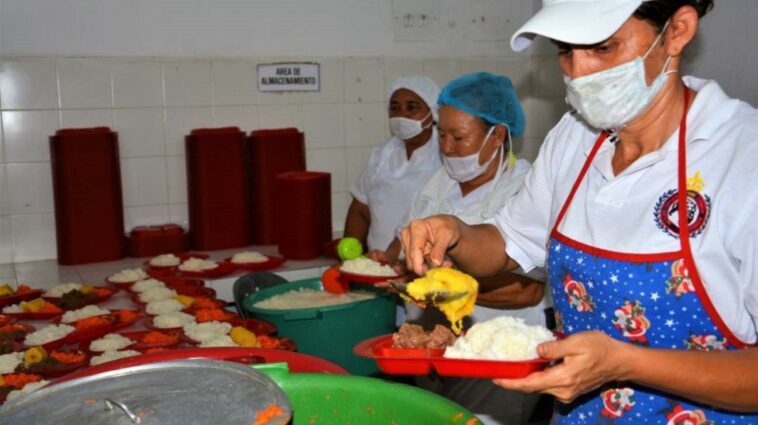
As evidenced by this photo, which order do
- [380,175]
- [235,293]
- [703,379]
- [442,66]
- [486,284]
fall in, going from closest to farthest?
[703,379] < [486,284] < [235,293] < [380,175] < [442,66]

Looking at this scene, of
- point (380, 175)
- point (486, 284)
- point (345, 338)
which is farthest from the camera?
point (380, 175)

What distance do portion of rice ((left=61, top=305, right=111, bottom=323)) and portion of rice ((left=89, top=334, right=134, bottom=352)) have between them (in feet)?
1.11

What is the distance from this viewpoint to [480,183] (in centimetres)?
300

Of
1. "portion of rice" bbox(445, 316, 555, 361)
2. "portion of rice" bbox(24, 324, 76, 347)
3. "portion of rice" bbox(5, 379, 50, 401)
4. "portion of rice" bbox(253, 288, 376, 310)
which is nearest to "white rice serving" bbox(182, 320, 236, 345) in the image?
"portion of rice" bbox(253, 288, 376, 310)

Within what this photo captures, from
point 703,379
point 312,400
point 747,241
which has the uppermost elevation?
point 747,241

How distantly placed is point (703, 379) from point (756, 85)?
2379mm

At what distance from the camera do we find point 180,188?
447cm

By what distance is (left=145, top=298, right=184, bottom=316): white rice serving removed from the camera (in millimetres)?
3119

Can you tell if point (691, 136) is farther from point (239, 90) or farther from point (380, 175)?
point (239, 90)

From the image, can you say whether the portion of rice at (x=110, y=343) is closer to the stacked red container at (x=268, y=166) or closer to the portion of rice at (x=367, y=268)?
the portion of rice at (x=367, y=268)

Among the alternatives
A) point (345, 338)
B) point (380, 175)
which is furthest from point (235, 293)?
point (380, 175)

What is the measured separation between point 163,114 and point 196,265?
41.0 inches

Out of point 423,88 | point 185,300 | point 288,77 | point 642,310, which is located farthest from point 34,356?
point 288,77

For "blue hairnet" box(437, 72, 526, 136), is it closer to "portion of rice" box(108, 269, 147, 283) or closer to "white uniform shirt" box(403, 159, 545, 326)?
"white uniform shirt" box(403, 159, 545, 326)
